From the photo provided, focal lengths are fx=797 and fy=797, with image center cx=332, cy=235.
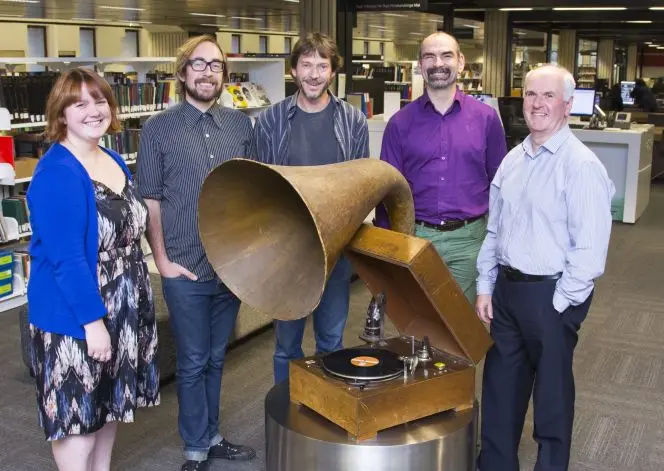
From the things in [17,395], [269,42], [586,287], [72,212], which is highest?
[269,42]

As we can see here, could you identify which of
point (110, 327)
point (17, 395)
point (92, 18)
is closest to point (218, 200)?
point (110, 327)

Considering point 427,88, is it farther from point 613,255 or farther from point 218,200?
point 613,255

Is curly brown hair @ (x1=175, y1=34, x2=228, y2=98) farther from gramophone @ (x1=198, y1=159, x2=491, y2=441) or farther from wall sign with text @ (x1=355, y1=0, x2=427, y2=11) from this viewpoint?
wall sign with text @ (x1=355, y1=0, x2=427, y2=11)

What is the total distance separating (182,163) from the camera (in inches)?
104

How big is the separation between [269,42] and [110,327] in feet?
79.6

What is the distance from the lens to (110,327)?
7.58ft

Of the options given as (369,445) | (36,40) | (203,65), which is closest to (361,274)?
(369,445)

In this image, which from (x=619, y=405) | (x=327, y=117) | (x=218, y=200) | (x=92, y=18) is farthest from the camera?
(x=92, y=18)

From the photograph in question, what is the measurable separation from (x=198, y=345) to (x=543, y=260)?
1208mm

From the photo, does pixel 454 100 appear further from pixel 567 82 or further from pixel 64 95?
pixel 64 95

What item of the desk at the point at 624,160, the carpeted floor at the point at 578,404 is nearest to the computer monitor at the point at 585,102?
the desk at the point at 624,160

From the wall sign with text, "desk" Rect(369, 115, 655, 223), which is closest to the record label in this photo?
"desk" Rect(369, 115, 655, 223)

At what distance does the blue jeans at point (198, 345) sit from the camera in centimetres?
272

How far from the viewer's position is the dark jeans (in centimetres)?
241
